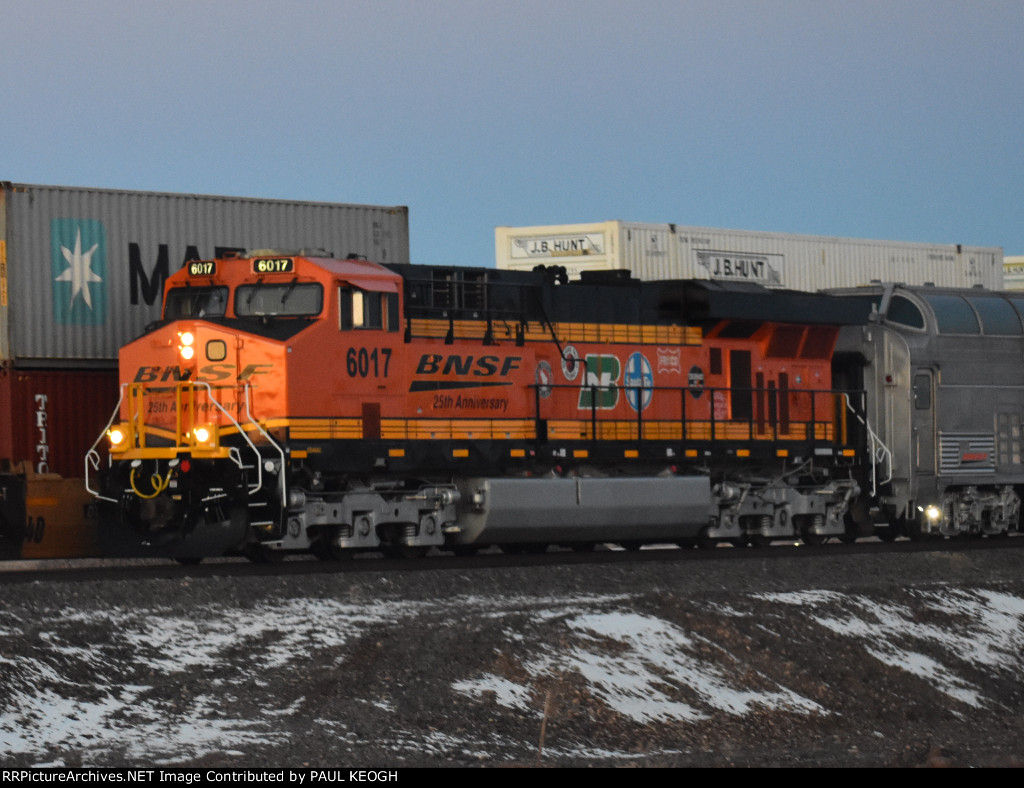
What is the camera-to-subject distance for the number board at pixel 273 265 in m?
17.6

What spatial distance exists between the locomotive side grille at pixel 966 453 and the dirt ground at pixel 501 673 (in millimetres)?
7213

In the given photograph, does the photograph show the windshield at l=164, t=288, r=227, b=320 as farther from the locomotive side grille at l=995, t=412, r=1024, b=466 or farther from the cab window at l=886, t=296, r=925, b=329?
the locomotive side grille at l=995, t=412, r=1024, b=466

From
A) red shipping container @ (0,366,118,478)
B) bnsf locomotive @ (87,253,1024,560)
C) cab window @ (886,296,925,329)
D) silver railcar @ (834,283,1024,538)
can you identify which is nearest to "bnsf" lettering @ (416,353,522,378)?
bnsf locomotive @ (87,253,1024,560)

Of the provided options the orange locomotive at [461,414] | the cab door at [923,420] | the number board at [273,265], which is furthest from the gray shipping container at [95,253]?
the cab door at [923,420]

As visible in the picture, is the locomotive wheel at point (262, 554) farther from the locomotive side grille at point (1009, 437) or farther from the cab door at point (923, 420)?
the locomotive side grille at point (1009, 437)

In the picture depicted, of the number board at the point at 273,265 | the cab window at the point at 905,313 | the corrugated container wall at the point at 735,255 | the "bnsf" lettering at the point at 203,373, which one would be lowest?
the "bnsf" lettering at the point at 203,373

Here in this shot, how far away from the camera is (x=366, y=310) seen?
1778cm

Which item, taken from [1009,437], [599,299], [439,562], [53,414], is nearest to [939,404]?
[1009,437]

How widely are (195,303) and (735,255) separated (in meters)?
16.0

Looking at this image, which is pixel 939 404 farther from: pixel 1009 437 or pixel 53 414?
pixel 53 414

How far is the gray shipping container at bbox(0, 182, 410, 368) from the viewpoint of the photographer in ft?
61.4

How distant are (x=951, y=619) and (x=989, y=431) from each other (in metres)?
9.36

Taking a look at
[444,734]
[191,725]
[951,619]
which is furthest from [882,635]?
[191,725]

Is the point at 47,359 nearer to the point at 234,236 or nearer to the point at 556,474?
the point at 234,236
